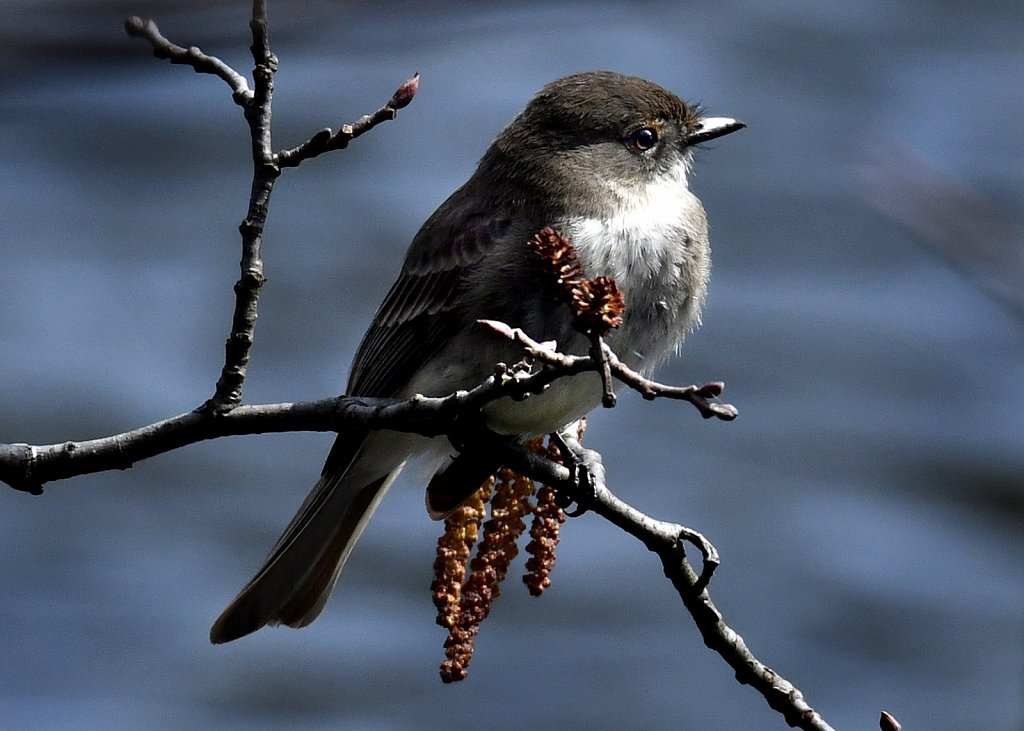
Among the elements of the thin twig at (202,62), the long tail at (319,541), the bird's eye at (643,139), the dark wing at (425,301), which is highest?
the thin twig at (202,62)

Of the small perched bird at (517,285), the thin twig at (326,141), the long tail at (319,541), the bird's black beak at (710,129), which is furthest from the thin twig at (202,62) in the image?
the bird's black beak at (710,129)

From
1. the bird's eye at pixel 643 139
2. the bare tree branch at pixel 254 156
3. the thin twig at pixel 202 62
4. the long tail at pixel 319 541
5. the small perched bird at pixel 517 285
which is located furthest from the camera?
the bird's eye at pixel 643 139

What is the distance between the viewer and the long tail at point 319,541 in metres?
3.95

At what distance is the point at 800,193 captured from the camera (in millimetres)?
8992

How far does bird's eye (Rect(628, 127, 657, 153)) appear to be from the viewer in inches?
170

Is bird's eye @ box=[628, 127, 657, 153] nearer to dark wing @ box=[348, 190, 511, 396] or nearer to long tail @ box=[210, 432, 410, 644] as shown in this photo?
dark wing @ box=[348, 190, 511, 396]

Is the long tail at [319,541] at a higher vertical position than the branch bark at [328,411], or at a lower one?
lower

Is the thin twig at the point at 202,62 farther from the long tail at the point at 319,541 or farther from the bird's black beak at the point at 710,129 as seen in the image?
the bird's black beak at the point at 710,129

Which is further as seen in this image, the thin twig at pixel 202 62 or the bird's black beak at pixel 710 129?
the bird's black beak at pixel 710 129

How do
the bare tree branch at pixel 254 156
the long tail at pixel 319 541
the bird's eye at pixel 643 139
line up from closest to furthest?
the bare tree branch at pixel 254 156, the long tail at pixel 319 541, the bird's eye at pixel 643 139

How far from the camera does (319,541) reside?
4297mm

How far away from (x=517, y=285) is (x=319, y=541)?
0.91 m

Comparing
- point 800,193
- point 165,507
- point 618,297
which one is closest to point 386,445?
point 618,297

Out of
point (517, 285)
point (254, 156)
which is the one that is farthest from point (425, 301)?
point (254, 156)
